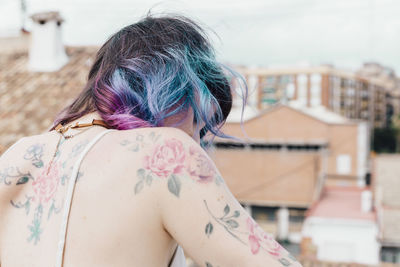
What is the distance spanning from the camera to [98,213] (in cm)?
119

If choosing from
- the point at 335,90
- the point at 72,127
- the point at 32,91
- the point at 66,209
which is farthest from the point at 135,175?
the point at 335,90

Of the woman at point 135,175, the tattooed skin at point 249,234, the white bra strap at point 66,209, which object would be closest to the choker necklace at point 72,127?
the woman at point 135,175

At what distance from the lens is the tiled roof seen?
7030 mm

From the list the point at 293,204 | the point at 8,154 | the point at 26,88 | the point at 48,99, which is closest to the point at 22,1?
the point at 26,88

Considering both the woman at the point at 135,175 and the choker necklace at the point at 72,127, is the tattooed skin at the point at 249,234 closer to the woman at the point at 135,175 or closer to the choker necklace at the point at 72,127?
the woman at the point at 135,175

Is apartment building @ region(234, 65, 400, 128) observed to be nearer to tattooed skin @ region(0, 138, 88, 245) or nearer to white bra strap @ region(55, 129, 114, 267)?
tattooed skin @ region(0, 138, 88, 245)

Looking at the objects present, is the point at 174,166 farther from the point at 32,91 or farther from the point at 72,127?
the point at 32,91

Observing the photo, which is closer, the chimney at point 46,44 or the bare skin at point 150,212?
the bare skin at point 150,212

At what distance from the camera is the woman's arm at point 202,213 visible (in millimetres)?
1141

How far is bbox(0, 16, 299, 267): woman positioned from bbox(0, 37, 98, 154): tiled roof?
5.12 meters

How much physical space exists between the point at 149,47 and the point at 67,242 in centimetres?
51

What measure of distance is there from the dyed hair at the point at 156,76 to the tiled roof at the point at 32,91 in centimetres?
518

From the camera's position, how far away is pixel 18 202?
1404 mm

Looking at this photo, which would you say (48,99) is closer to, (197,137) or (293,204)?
(197,137)
